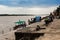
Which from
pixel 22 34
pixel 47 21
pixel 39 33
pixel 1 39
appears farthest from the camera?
pixel 1 39

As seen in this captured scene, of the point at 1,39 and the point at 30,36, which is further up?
the point at 30,36

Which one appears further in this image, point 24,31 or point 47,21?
point 47,21

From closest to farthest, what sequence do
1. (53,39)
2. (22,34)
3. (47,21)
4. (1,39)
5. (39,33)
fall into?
1. (53,39)
2. (39,33)
3. (22,34)
4. (47,21)
5. (1,39)

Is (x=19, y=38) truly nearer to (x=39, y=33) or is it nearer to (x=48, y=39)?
(x=39, y=33)

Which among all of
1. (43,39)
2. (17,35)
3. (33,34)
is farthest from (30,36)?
(43,39)

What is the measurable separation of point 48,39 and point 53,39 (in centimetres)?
30

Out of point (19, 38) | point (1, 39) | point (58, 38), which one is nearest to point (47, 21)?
point (19, 38)

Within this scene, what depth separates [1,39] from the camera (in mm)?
35656

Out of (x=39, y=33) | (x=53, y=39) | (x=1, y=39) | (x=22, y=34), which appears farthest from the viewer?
(x=1, y=39)

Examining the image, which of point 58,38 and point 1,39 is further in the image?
point 1,39

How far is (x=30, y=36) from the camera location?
54.3ft

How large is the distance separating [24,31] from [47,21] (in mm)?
5372

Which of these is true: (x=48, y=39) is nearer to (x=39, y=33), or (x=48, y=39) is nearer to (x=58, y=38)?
(x=58, y=38)

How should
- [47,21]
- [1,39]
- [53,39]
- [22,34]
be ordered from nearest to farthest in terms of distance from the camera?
1. [53,39]
2. [22,34]
3. [47,21]
4. [1,39]
